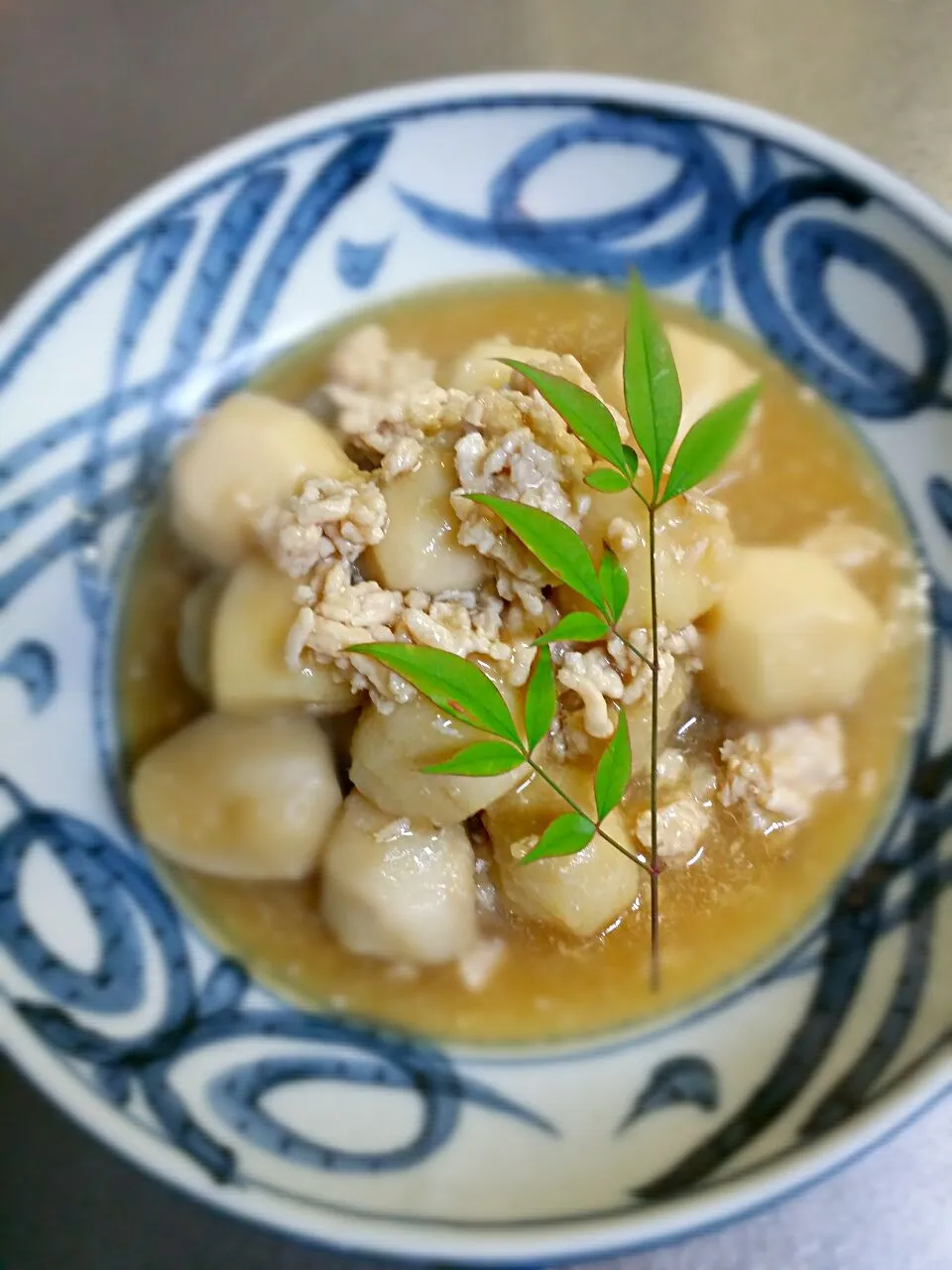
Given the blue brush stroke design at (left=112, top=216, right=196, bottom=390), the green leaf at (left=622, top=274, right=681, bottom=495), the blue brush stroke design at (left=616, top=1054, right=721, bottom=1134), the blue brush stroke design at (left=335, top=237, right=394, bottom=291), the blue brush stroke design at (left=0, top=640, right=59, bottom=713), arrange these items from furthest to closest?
the blue brush stroke design at (left=335, top=237, right=394, bottom=291) → the blue brush stroke design at (left=112, top=216, right=196, bottom=390) → the blue brush stroke design at (left=0, top=640, right=59, bottom=713) → the blue brush stroke design at (left=616, top=1054, right=721, bottom=1134) → the green leaf at (left=622, top=274, right=681, bottom=495)

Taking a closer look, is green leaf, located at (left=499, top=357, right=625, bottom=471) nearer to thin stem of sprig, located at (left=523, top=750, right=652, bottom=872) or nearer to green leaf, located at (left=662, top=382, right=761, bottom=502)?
green leaf, located at (left=662, top=382, right=761, bottom=502)

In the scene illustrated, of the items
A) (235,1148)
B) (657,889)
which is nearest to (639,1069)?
(657,889)

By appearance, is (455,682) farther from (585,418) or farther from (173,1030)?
(173,1030)

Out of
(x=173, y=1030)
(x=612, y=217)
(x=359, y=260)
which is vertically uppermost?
(x=612, y=217)

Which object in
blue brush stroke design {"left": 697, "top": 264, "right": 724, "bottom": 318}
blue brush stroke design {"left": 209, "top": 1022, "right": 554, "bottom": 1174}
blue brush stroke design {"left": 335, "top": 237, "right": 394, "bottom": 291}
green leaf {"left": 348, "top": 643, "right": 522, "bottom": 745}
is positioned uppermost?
blue brush stroke design {"left": 697, "top": 264, "right": 724, "bottom": 318}

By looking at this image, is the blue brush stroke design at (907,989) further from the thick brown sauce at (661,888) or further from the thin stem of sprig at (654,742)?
the thin stem of sprig at (654,742)

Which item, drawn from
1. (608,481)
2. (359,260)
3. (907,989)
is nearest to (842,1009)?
(907,989)

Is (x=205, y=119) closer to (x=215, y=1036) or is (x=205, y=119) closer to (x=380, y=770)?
(x=380, y=770)

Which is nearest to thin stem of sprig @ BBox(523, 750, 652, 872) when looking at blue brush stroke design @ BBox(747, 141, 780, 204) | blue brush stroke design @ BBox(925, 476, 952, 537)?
blue brush stroke design @ BBox(925, 476, 952, 537)
